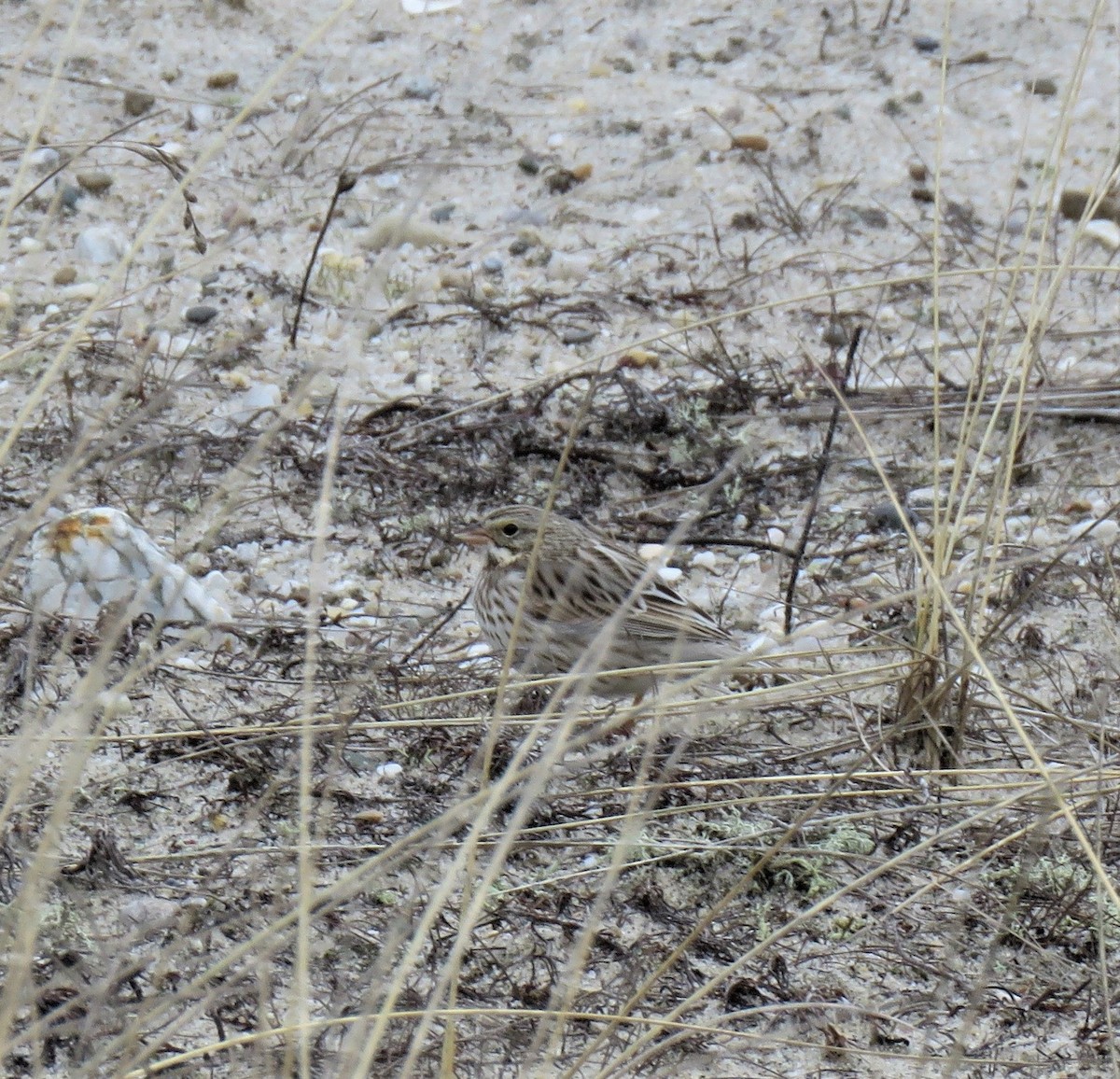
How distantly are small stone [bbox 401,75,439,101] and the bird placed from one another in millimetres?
3400

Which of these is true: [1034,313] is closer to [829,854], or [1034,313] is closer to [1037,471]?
[829,854]

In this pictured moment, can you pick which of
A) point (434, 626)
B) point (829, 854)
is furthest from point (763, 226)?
point (829, 854)

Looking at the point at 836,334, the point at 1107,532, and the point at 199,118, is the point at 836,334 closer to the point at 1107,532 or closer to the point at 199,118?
the point at 1107,532

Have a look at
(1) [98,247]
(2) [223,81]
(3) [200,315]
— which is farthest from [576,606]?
(2) [223,81]

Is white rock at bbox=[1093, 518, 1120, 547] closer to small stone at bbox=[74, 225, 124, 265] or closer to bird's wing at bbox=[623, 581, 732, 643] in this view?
bird's wing at bbox=[623, 581, 732, 643]

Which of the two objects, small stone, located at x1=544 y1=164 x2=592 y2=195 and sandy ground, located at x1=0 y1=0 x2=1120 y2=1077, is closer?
sandy ground, located at x1=0 y1=0 x2=1120 y2=1077

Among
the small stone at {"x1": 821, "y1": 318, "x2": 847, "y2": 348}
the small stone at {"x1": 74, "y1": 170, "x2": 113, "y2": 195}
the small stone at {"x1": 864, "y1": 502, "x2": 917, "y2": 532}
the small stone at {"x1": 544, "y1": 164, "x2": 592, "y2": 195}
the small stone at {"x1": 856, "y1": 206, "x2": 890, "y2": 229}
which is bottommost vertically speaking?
the small stone at {"x1": 864, "y1": 502, "x2": 917, "y2": 532}

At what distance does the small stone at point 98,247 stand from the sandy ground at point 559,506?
0.02 meters

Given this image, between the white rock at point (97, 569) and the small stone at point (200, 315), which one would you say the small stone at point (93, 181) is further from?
the white rock at point (97, 569)

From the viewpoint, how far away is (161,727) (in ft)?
13.3

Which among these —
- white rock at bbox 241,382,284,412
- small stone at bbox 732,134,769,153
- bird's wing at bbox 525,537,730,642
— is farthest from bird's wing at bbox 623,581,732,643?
small stone at bbox 732,134,769,153

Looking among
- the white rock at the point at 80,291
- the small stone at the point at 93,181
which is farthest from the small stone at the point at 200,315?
the small stone at the point at 93,181

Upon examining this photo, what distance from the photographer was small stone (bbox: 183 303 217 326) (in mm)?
6281

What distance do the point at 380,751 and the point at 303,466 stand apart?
1653mm
